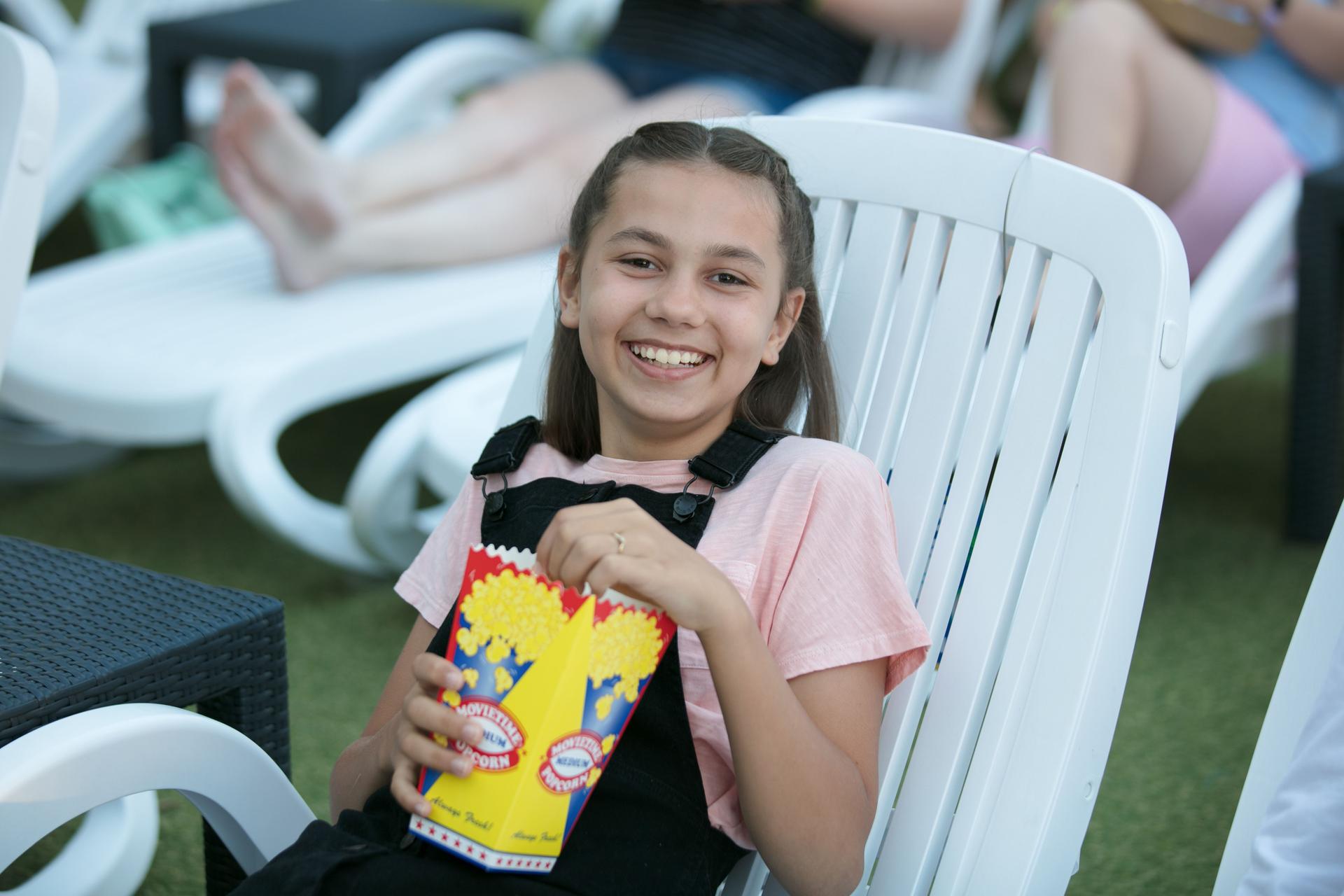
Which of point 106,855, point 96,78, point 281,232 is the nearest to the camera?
point 106,855

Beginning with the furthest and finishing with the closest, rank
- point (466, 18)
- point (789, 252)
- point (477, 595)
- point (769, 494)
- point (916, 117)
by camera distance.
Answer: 1. point (466, 18)
2. point (916, 117)
3. point (789, 252)
4. point (769, 494)
5. point (477, 595)

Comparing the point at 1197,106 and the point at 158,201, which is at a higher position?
the point at 1197,106

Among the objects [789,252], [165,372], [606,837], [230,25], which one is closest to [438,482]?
[165,372]

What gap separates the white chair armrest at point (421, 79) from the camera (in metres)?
3.49

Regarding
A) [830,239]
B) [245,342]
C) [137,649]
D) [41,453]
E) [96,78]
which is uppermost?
[830,239]

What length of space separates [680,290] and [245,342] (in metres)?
1.56

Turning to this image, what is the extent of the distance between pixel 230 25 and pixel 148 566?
1607 millimetres

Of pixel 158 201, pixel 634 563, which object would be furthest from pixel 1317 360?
pixel 158 201

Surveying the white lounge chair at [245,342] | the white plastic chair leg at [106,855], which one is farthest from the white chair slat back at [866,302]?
the white plastic chair leg at [106,855]

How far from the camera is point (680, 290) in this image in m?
1.30

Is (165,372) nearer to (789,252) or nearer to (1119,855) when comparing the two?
(789,252)

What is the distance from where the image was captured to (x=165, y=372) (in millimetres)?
2527

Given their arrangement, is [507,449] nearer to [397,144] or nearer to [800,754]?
[800,754]

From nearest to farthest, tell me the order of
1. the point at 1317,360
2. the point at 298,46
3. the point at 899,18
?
the point at 1317,360 → the point at 899,18 → the point at 298,46
